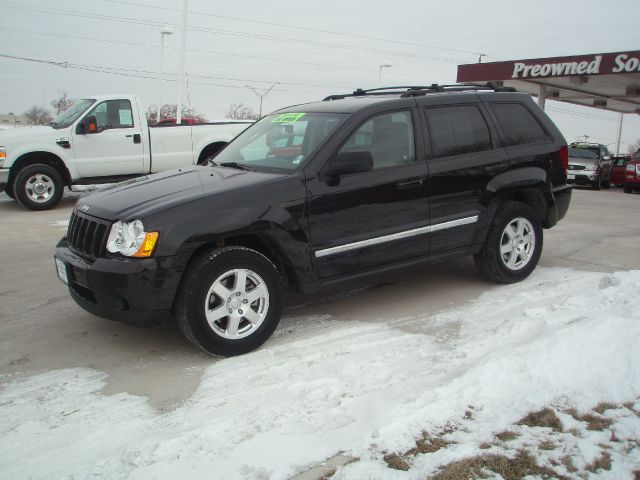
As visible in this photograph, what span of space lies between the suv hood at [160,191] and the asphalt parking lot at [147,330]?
3.38 feet

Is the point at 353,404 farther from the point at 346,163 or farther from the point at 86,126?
the point at 86,126

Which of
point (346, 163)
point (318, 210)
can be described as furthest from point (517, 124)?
point (318, 210)

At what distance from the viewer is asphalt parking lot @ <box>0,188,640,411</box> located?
13.3 feet

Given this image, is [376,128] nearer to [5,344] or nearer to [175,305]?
[175,305]

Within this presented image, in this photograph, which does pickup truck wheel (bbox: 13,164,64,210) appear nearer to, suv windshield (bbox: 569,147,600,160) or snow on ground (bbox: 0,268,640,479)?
snow on ground (bbox: 0,268,640,479)

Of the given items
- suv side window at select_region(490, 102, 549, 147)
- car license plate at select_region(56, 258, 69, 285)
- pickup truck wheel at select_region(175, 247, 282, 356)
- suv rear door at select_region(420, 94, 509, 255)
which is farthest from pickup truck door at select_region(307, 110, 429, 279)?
car license plate at select_region(56, 258, 69, 285)

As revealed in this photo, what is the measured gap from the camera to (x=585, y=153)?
21703 millimetres

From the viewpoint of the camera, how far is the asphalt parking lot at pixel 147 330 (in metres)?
4.04

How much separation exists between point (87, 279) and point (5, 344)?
1086 mm

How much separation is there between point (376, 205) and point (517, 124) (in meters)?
2.06

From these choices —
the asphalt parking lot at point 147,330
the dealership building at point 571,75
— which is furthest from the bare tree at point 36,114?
the asphalt parking lot at point 147,330

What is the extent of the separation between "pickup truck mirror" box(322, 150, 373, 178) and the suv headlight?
4.65 feet

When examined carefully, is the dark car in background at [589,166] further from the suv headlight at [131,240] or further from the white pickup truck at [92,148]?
the suv headlight at [131,240]

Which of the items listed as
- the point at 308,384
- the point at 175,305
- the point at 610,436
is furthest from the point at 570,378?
the point at 175,305
